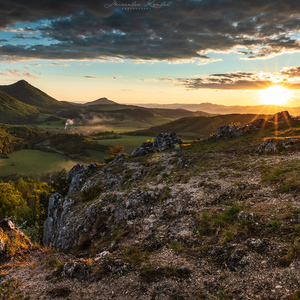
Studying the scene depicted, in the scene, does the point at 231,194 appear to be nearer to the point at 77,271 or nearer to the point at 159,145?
the point at 77,271

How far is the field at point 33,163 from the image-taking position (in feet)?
493

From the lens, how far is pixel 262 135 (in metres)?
44.3

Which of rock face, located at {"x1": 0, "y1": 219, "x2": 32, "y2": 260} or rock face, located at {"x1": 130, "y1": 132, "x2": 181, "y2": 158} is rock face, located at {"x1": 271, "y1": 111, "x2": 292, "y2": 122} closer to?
rock face, located at {"x1": 130, "y1": 132, "x2": 181, "y2": 158}

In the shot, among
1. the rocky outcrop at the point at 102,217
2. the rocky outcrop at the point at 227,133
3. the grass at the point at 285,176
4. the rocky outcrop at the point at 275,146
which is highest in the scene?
the rocky outcrop at the point at 227,133

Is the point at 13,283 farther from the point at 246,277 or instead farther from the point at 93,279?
the point at 246,277

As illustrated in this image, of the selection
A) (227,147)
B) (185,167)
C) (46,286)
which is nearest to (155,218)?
(46,286)

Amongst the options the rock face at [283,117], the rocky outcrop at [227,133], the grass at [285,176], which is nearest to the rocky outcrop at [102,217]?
the grass at [285,176]

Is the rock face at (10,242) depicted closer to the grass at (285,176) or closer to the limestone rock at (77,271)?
the limestone rock at (77,271)

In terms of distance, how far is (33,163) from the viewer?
168 m

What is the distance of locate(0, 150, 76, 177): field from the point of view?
150337 mm

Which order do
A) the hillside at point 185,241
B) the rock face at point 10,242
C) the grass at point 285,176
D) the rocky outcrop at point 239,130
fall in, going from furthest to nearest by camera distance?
the rocky outcrop at point 239,130, the rock face at point 10,242, the grass at point 285,176, the hillside at point 185,241

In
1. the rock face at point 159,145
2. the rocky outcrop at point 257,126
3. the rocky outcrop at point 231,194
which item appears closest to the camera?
the rocky outcrop at point 231,194

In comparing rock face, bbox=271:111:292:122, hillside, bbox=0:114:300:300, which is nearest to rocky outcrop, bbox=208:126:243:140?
hillside, bbox=0:114:300:300

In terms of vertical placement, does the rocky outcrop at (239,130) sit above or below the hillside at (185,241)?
above
